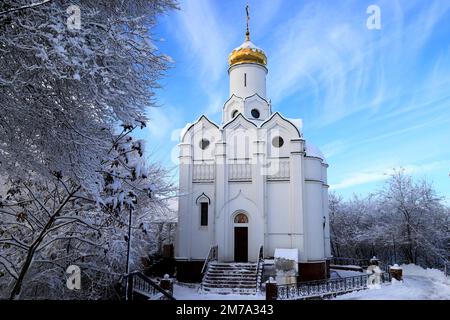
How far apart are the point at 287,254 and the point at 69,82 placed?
1368 cm

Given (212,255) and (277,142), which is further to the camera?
(277,142)

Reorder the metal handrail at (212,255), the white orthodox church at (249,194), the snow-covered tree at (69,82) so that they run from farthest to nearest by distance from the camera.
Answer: the white orthodox church at (249,194) → the metal handrail at (212,255) → the snow-covered tree at (69,82)

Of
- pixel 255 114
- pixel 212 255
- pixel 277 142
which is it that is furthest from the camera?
pixel 255 114

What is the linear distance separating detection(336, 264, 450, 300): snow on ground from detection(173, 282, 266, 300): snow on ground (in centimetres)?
380

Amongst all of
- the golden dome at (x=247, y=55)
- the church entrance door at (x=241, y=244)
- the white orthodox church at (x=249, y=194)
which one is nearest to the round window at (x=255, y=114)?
Result: the white orthodox church at (x=249, y=194)

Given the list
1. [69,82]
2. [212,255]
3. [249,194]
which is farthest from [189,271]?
[69,82]

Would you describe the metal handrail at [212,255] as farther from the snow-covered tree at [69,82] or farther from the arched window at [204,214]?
the snow-covered tree at [69,82]

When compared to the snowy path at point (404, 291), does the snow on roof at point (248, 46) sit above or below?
above

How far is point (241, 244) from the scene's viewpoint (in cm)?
1748

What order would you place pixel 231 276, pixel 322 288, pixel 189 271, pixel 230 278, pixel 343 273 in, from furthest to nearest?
pixel 343 273, pixel 189 271, pixel 231 276, pixel 230 278, pixel 322 288

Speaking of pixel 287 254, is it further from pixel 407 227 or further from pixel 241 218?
pixel 407 227

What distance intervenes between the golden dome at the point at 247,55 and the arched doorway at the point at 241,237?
9.16m

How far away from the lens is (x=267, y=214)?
684 inches

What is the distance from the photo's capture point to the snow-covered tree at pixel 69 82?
11.7 ft
